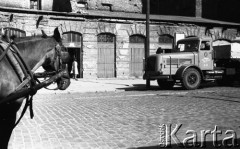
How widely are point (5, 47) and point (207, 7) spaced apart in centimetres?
3245

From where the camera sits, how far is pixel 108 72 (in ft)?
80.7

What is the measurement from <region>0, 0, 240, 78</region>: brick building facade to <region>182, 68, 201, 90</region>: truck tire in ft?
22.9

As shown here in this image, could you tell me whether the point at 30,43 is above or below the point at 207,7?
below

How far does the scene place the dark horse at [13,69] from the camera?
11.9ft

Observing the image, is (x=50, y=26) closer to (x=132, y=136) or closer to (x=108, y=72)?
(x=108, y=72)

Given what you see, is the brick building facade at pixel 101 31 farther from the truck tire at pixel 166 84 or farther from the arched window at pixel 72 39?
the truck tire at pixel 166 84

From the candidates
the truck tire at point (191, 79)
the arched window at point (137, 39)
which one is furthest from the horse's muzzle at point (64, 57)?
the arched window at point (137, 39)

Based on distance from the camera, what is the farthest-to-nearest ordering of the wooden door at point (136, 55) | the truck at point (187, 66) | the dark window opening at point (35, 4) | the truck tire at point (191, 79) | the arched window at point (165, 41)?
1. the dark window opening at point (35, 4)
2. the arched window at point (165, 41)
3. the wooden door at point (136, 55)
4. the truck at point (187, 66)
5. the truck tire at point (191, 79)

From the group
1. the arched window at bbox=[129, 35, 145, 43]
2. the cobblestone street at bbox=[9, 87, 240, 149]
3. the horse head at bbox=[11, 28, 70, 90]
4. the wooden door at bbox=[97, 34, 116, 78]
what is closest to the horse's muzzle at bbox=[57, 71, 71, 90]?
the horse head at bbox=[11, 28, 70, 90]

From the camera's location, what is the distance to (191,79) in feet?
50.3

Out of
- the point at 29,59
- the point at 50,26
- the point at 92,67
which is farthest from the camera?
the point at 92,67

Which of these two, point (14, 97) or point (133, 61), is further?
point (133, 61)

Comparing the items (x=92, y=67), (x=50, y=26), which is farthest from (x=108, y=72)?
(x=50, y=26)

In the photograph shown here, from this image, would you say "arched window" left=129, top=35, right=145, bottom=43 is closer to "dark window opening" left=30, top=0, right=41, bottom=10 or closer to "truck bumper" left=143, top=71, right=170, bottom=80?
"dark window opening" left=30, top=0, right=41, bottom=10
